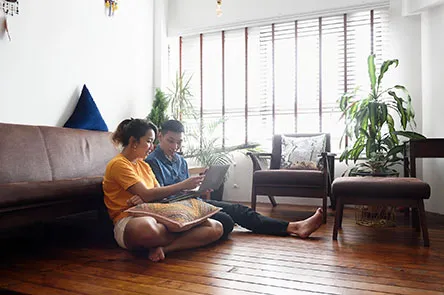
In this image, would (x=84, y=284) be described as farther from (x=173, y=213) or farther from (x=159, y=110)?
(x=159, y=110)

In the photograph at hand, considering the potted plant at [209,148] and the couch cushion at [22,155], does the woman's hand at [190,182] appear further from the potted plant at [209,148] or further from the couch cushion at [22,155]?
the potted plant at [209,148]

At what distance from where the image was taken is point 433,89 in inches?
146

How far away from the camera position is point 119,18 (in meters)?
4.29

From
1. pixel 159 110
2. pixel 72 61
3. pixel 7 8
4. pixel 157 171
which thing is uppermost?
pixel 7 8

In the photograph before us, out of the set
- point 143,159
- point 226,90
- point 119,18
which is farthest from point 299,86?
point 143,159

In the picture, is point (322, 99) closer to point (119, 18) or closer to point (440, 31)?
point (440, 31)

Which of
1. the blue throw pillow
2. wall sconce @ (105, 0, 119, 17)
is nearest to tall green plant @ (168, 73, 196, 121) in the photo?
wall sconce @ (105, 0, 119, 17)

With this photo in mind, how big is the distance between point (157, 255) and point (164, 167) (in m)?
0.63

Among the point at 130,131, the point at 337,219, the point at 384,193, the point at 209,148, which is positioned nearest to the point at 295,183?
the point at 337,219

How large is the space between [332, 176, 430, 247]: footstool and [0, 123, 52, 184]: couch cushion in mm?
2159

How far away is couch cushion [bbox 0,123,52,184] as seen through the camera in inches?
95.3

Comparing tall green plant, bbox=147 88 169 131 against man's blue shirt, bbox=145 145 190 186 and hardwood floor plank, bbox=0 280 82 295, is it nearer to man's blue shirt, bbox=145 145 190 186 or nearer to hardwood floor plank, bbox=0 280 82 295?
man's blue shirt, bbox=145 145 190 186

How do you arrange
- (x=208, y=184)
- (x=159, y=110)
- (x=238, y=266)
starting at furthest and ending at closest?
(x=159, y=110), (x=208, y=184), (x=238, y=266)

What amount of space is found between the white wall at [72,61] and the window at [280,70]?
842 mm
